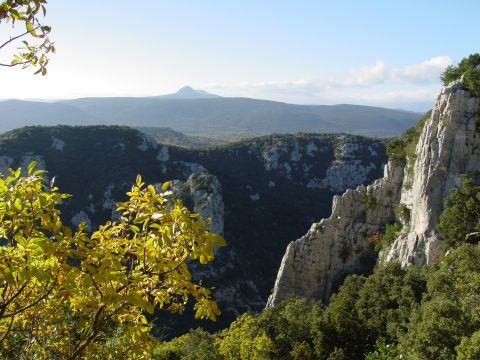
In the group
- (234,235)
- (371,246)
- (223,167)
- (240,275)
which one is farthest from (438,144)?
(223,167)

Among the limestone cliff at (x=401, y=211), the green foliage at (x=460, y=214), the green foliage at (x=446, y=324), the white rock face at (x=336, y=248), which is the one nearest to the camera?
the green foliage at (x=446, y=324)

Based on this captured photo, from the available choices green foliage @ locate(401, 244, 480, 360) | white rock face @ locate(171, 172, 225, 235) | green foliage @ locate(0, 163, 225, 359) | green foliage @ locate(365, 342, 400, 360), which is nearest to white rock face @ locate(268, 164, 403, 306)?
green foliage @ locate(401, 244, 480, 360)

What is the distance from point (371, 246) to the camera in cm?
4412

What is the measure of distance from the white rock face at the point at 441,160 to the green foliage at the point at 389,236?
2388 mm

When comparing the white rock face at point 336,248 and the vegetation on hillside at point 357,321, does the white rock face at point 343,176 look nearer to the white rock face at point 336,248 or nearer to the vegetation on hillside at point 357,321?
the white rock face at point 336,248

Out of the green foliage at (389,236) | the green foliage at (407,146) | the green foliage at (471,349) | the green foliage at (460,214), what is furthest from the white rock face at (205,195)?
the green foliage at (471,349)

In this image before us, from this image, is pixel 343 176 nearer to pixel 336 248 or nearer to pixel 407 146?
pixel 407 146

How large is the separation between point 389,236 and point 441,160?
349 inches

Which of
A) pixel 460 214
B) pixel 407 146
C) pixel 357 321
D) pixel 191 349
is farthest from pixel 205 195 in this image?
pixel 357 321

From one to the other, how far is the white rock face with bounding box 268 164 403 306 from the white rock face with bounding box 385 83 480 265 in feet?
19.9

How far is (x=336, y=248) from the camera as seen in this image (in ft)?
148

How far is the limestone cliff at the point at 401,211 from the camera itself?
119 ft

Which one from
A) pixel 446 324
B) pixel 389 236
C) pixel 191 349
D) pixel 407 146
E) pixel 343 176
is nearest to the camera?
pixel 446 324

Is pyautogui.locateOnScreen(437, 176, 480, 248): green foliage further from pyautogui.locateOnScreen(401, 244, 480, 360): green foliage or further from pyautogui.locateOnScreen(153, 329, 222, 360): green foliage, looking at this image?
pyautogui.locateOnScreen(153, 329, 222, 360): green foliage
